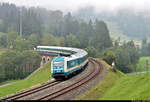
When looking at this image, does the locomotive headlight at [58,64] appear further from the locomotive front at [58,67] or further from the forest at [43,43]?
the forest at [43,43]

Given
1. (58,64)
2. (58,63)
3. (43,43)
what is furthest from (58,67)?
(43,43)

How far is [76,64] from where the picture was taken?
38.8m

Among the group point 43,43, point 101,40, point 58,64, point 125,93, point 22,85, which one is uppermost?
point 58,64

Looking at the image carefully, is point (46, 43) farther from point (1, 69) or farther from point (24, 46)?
point (1, 69)

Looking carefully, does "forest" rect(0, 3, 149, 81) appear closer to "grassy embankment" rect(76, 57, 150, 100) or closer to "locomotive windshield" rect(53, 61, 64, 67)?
"locomotive windshield" rect(53, 61, 64, 67)

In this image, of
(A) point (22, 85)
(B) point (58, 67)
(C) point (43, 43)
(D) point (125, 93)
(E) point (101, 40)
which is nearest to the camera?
(D) point (125, 93)

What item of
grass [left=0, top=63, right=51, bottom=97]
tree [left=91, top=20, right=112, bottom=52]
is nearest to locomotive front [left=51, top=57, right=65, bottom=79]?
grass [left=0, top=63, right=51, bottom=97]

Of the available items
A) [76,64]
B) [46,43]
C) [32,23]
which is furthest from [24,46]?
[76,64]

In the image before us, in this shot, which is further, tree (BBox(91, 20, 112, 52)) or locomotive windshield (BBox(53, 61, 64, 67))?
tree (BBox(91, 20, 112, 52))

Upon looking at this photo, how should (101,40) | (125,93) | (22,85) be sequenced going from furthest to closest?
(101,40) < (22,85) < (125,93)

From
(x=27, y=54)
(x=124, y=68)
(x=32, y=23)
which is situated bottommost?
(x=124, y=68)

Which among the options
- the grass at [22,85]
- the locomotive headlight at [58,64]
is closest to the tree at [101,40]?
the grass at [22,85]

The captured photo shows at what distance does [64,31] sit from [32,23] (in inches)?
1160

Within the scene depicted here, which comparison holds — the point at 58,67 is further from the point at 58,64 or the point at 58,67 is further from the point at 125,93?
the point at 125,93
